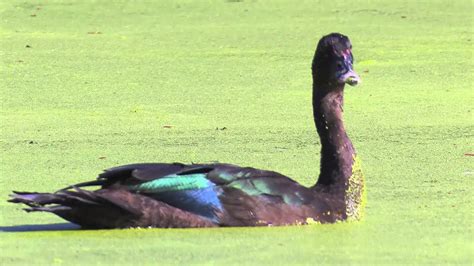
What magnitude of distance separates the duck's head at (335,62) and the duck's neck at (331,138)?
1.7 inches

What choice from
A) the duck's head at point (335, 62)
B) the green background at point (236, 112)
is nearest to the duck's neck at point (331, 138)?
the duck's head at point (335, 62)

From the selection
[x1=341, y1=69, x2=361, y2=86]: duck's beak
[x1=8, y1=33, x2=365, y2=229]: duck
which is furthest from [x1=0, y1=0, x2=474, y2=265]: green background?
[x1=341, y1=69, x2=361, y2=86]: duck's beak

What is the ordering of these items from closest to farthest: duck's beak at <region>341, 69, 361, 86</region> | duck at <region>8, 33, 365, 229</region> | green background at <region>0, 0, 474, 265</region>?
green background at <region>0, 0, 474, 265</region>
duck at <region>8, 33, 365, 229</region>
duck's beak at <region>341, 69, 361, 86</region>

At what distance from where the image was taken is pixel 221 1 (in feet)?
34.2

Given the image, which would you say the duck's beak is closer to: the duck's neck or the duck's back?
the duck's neck

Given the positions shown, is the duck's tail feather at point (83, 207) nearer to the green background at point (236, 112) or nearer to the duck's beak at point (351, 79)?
the green background at point (236, 112)

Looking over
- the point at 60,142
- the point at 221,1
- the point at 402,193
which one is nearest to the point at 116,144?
the point at 60,142

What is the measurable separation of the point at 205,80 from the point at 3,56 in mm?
1349

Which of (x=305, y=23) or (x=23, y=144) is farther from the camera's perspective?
(x=305, y=23)

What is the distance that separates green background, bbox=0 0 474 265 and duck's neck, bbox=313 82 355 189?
169mm

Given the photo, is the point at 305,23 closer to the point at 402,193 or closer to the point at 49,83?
the point at 49,83

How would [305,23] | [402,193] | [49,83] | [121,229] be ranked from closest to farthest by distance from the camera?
1. [121,229]
2. [402,193]
3. [49,83]
4. [305,23]

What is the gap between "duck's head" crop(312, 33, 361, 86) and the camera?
14.8 feet

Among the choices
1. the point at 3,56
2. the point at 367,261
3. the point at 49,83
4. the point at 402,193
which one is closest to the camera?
the point at 367,261
